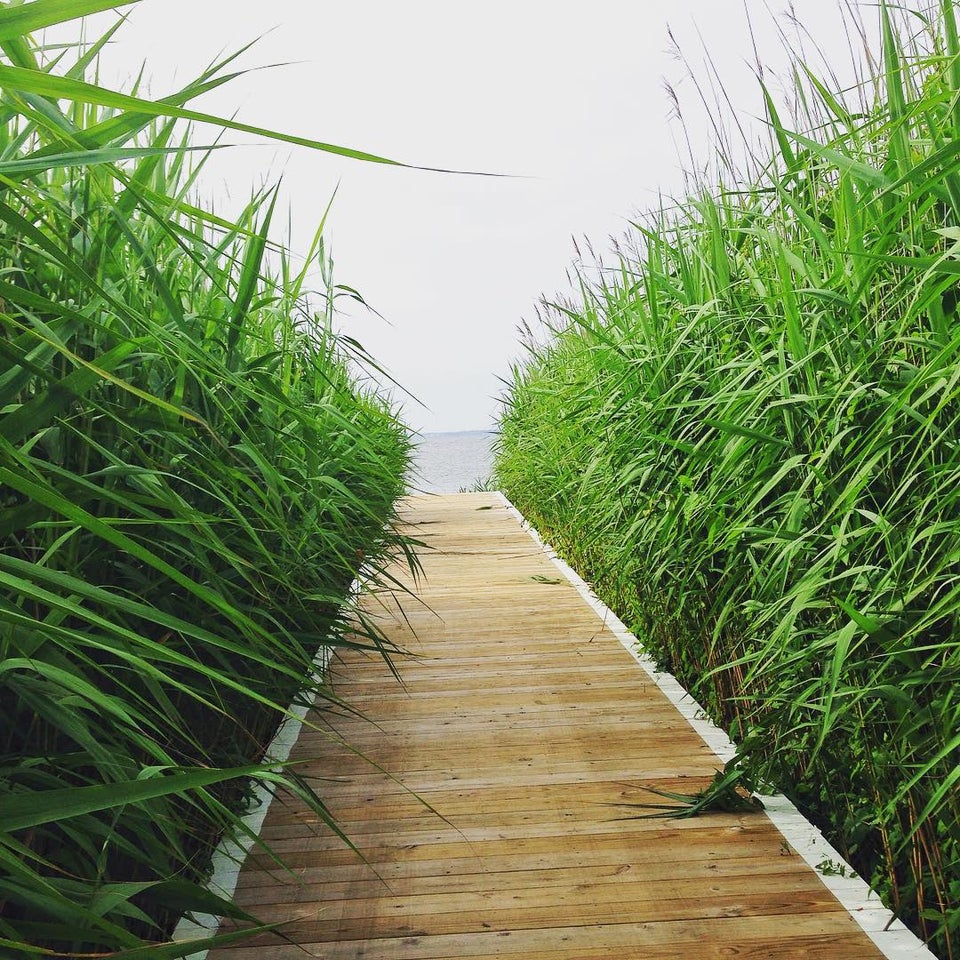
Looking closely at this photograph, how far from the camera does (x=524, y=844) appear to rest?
2098 mm

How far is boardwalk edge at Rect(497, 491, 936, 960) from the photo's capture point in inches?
64.3

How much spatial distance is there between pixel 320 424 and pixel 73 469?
1.21 metres

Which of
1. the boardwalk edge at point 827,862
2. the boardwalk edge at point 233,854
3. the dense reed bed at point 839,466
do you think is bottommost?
the boardwalk edge at point 827,862

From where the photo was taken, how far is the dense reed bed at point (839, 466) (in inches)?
59.2

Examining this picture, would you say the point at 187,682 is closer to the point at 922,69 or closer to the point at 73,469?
the point at 73,469

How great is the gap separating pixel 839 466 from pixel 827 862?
0.80m

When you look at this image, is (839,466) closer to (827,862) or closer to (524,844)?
(827,862)

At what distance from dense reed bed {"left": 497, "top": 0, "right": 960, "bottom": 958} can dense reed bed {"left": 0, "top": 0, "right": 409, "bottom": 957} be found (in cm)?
90

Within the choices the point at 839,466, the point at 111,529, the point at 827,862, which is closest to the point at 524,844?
the point at 827,862

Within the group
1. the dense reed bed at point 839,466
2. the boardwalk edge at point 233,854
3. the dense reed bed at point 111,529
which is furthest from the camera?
the boardwalk edge at point 233,854

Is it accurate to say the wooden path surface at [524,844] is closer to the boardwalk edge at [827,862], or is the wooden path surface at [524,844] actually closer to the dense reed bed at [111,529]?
the boardwalk edge at [827,862]

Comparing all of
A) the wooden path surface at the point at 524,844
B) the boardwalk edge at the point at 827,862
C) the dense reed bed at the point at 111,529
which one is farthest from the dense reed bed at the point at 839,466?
the dense reed bed at the point at 111,529

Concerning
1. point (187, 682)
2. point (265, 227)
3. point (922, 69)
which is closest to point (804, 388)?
point (922, 69)

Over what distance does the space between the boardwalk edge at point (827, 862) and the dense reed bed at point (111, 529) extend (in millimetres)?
1072
